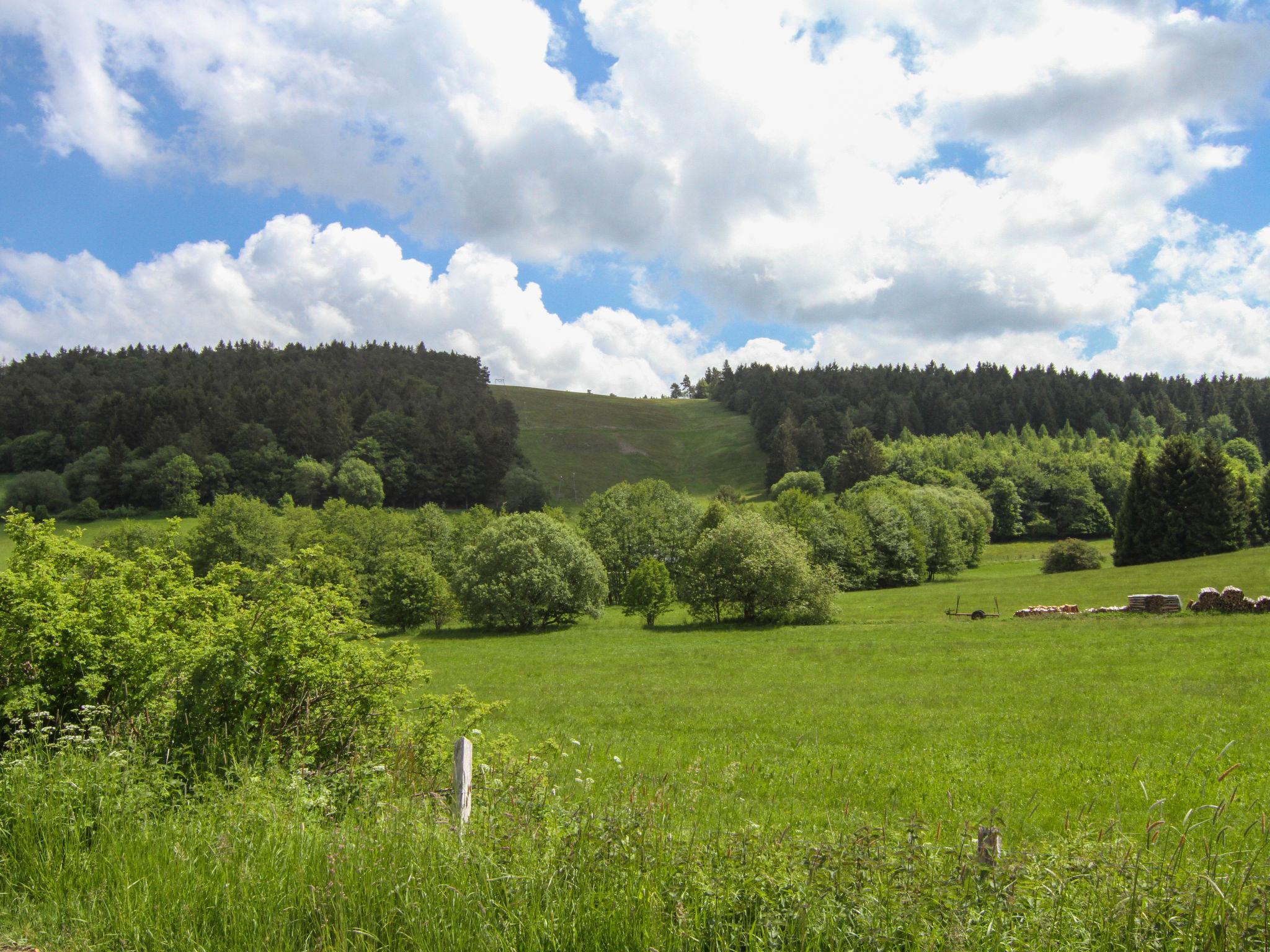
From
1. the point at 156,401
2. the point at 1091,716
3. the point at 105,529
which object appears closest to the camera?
the point at 1091,716

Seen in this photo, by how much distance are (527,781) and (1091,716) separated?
696 inches

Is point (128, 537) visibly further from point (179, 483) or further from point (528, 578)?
point (528, 578)

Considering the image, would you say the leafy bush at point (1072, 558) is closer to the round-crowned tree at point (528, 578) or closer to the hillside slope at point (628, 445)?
the round-crowned tree at point (528, 578)

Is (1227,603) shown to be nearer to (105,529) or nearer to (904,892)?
(904,892)

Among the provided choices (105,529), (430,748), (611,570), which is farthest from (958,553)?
(105,529)

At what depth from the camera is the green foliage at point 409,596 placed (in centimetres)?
5441

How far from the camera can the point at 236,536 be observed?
65.9 m

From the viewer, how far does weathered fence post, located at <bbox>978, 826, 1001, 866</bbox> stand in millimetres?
4520

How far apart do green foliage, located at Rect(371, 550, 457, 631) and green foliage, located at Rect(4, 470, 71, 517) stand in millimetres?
58746

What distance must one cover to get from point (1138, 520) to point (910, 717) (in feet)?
221

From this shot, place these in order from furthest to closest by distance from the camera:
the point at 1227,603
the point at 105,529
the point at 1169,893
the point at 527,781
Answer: the point at 105,529, the point at 1227,603, the point at 527,781, the point at 1169,893

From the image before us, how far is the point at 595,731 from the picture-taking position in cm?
1959

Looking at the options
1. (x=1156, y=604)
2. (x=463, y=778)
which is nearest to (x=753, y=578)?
(x=1156, y=604)

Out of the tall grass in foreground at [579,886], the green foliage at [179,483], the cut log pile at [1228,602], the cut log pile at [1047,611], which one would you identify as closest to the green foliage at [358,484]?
the green foliage at [179,483]
